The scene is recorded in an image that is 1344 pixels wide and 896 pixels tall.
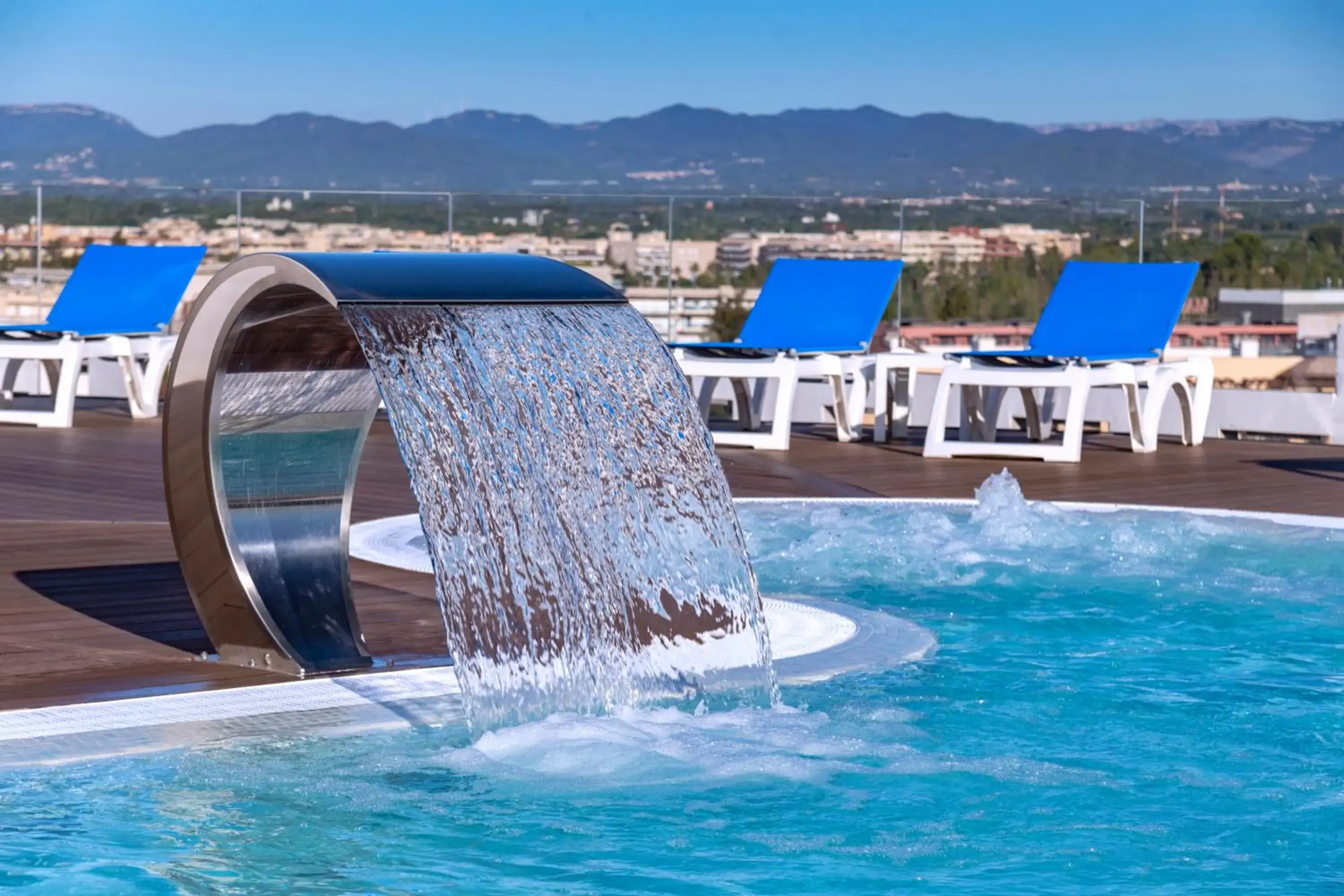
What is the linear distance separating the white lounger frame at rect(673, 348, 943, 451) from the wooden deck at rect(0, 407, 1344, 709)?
6.4 inches

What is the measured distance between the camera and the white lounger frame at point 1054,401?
9.84m

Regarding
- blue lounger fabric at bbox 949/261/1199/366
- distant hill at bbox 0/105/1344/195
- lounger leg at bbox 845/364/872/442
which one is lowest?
lounger leg at bbox 845/364/872/442

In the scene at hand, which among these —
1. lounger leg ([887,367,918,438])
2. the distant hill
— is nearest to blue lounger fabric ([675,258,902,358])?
lounger leg ([887,367,918,438])

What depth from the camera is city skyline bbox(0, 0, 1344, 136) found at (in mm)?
133500

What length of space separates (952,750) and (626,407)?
3.73 feet

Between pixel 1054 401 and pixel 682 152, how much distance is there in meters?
134

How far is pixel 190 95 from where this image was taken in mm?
130875

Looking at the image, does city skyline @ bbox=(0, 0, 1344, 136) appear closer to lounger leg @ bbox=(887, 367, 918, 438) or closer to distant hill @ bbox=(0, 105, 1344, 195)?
distant hill @ bbox=(0, 105, 1344, 195)

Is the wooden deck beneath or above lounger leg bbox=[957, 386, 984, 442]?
beneath

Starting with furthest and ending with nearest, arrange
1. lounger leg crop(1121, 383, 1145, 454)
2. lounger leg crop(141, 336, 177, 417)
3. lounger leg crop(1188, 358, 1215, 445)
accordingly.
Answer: lounger leg crop(141, 336, 177, 417) < lounger leg crop(1188, 358, 1215, 445) < lounger leg crop(1121, 383, 1145, 454)

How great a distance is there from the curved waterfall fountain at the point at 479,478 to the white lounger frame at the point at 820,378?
5590mm

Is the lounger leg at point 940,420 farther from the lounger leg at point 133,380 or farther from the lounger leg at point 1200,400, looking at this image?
the lounger leg at point 133,380

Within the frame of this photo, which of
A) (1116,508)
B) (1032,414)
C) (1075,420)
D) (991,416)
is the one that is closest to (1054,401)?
(1032,414)

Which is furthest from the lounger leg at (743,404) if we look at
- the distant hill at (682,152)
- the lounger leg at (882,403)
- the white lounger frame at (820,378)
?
the distant hill at (682,152)
